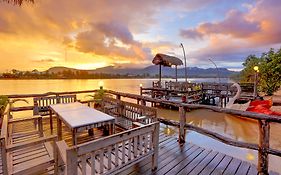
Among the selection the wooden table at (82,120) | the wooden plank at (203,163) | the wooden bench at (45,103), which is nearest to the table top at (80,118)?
the wooden table at (82,120)

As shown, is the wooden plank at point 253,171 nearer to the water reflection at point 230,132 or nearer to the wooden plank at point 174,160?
the wooden plank at point 174,160

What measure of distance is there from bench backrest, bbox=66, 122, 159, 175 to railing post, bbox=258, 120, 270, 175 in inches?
67.1

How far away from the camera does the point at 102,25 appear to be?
1052cm

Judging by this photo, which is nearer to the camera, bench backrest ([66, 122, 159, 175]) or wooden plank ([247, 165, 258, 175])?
bench backrest ([66, 122, 159, 175])

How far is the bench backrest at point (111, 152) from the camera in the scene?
5.88 ft

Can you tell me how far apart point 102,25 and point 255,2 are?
8.23 metres

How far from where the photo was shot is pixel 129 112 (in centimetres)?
494

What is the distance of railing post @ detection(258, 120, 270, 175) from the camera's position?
286cm

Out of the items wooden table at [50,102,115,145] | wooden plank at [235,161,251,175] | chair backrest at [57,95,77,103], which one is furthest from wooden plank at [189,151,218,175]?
chair backrest at [57,95,77,103]

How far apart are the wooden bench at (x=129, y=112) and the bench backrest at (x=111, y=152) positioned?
3.64 feet

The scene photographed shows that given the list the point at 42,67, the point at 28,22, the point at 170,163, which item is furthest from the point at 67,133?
the point at 42,67

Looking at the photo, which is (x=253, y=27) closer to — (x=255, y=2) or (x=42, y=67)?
(x=255, y=2)

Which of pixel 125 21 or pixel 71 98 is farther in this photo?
pixel 125 21

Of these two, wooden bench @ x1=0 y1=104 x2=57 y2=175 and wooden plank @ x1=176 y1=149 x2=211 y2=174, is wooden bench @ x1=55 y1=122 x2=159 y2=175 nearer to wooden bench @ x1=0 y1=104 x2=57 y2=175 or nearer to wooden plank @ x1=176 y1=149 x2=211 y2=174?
wooden bench @ x1=0 y1=104 x2=57 y2=175
